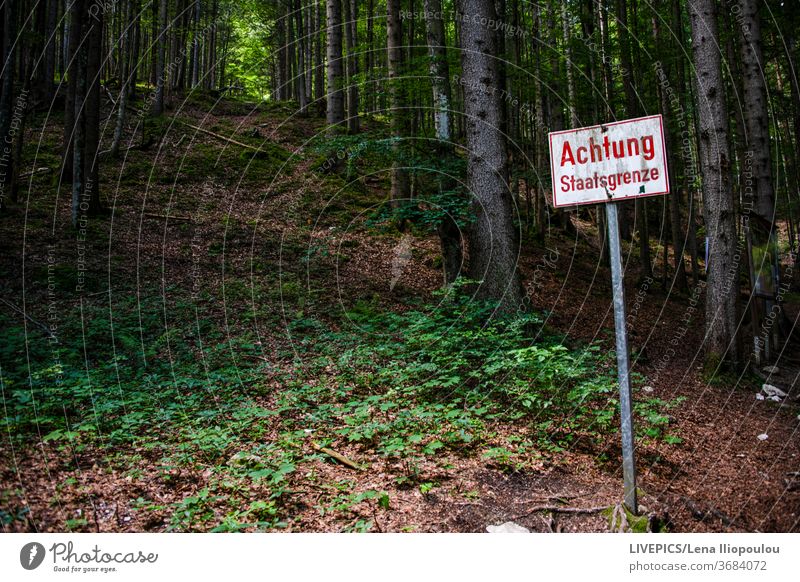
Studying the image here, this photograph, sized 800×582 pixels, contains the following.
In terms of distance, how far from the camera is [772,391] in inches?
297

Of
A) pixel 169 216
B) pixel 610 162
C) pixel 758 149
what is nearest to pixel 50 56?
pixel 169 216

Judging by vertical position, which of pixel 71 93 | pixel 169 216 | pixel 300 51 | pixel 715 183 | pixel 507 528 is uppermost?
pixel 300 51

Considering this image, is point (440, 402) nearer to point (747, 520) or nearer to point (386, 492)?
point (386, 492)

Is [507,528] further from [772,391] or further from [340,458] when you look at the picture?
[772,391]

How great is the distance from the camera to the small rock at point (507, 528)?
12.0ft

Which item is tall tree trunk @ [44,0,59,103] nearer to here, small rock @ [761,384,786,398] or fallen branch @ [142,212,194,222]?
fallen branch @ [142,212,194,222]

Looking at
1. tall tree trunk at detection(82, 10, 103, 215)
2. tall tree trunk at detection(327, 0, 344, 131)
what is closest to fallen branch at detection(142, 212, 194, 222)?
tall tree trunk at detection(82, 10, 103, 215)

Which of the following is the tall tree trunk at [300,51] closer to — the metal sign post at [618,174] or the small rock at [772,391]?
the small rock at [772,391]

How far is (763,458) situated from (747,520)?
1.78 meters

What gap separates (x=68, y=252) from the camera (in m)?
10.2

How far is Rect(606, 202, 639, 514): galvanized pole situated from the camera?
3.40 metres

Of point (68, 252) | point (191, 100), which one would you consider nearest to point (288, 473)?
point (68, 252)
